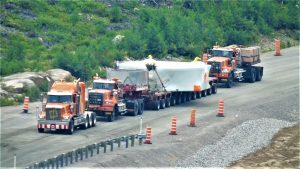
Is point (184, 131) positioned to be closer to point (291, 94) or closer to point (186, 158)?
point (186, 158)

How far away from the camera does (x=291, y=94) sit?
79.8 metres

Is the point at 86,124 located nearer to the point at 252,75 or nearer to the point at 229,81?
the point at 229,81

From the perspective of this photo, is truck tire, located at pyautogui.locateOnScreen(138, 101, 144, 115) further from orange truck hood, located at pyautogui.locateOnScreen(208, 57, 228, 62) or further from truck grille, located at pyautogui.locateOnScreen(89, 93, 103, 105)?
orange truck hood, located at pyautogui.locateOnScreen(208, 57, 228, 62)

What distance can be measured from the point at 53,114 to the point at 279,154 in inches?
536

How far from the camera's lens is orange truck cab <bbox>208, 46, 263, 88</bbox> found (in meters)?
78.9

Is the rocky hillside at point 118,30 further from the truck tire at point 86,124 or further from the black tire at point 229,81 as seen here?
the truck tire at point 86,124

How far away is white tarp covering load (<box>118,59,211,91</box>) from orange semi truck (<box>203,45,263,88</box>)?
658cm

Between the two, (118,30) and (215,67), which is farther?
(118,30)

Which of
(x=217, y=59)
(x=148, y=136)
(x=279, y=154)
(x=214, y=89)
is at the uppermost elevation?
(x=217, y=59)

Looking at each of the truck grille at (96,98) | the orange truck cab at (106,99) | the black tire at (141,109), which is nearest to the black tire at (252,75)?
the black tire at (141,109)

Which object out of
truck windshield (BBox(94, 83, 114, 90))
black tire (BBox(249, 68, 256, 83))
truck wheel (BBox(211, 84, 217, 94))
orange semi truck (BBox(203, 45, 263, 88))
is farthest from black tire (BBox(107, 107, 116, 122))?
black tire (BBox(249, 68, 256, 83))

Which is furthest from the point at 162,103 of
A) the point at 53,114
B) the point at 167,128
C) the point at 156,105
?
the point at 53,114

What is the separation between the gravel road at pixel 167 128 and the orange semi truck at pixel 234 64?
2.44ft

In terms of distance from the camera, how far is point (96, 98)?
62500mm
